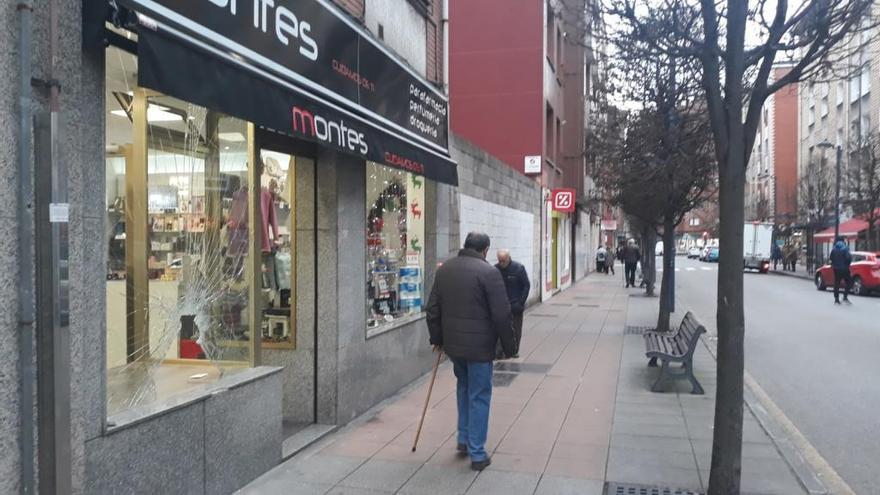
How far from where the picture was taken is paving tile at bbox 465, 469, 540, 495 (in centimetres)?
487

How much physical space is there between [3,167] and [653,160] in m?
11.6

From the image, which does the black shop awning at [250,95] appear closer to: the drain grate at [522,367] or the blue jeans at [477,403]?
the blue jeans at [477,403]

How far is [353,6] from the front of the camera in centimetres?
699

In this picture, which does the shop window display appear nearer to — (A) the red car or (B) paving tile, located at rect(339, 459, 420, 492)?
(B) paving tile, located at rect(339, 459, 420, 492)

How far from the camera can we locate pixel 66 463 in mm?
3311

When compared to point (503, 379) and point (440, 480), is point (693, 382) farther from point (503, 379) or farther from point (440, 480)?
point (440, 480)

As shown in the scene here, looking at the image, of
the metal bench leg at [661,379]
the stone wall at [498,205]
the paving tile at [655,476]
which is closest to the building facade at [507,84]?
the stone wall at [498,205]

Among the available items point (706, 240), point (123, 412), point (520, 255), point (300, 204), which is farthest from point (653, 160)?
point (706, 240)

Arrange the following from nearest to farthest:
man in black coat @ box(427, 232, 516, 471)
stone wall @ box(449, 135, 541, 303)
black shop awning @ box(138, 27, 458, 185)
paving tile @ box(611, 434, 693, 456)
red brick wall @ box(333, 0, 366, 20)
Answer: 1. black shop awning @ box(138, 27, 458, 185)
2. man in black coat @ box(427, 232, 516, 471)
3. paving tile @ box(611, 434, 693, 456)
4. red brick wall @ box(333, 0, 366, 20)
5. stone wall @ box(449, 135, 541, 303)

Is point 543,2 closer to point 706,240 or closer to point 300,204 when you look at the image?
point 300,204

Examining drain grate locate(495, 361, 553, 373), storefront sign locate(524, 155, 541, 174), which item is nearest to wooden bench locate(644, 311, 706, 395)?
drain grate locate(495, 361, 553, 373)

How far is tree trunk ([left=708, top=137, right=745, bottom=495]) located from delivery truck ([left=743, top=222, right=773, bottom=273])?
4103 cm

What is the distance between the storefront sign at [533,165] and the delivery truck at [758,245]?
27.1 m

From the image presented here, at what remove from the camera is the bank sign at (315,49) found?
421 cm
